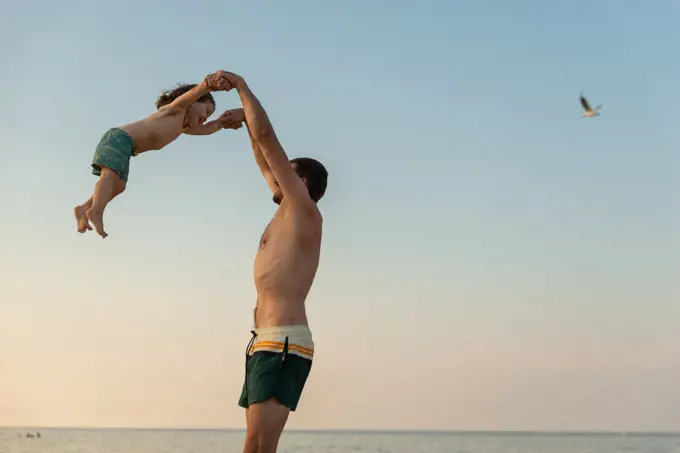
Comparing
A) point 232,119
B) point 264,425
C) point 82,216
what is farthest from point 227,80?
point 264,425

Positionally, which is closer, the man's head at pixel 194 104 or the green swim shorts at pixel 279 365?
the green swim shorts at pixel 279 365

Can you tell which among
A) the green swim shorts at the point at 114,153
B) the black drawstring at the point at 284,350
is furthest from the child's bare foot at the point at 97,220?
the black drawstring at the point at 284,350

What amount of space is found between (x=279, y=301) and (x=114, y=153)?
2.13m

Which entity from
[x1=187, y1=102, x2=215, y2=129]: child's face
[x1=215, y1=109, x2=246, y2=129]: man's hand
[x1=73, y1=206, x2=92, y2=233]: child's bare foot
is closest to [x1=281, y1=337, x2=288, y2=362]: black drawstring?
[x1=73, y1=206, x2=92, y2=233]: child's bare foot

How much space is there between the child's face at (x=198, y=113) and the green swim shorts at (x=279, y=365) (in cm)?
249

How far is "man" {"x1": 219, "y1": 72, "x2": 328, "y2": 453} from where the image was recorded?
5434 millimetres

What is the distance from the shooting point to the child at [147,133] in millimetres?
6719

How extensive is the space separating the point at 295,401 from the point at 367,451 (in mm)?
51055

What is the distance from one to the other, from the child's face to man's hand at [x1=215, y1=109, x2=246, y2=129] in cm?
28

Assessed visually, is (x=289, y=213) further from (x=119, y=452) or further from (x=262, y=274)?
(x=119, y=452)

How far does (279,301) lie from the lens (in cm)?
564

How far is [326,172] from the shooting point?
605cm

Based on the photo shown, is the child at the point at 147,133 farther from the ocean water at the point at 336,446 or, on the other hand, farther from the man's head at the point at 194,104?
the ocean water at the point at 336,446

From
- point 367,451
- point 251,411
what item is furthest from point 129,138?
point 367,451
